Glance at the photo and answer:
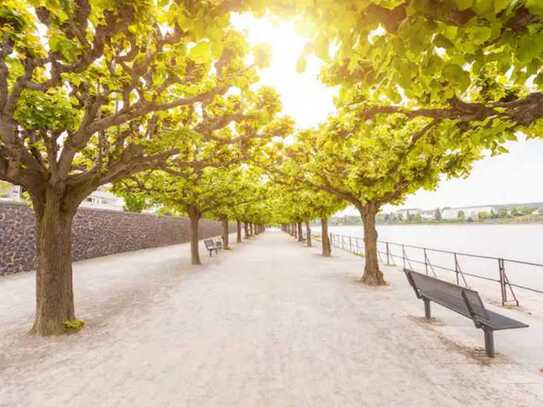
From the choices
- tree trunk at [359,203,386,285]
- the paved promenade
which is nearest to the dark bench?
the paved promenade

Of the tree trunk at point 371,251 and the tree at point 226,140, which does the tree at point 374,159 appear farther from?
the tree at point 226,140

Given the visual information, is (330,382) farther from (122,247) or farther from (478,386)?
(122,247)

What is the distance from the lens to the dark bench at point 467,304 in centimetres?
438

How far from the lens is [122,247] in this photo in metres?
21.7

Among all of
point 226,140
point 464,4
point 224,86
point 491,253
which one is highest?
point 224,86

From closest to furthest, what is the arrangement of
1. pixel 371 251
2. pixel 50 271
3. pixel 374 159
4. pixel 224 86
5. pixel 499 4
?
pixel 499 4
pixel 224 86
pixel 50 271
pixel 374 159
pixel 371 251

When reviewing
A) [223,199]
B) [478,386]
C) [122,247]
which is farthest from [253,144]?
[122,247]

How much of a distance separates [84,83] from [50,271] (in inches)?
149

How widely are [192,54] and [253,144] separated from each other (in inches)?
217

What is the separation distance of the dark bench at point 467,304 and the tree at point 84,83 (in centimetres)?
519

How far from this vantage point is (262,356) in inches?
181

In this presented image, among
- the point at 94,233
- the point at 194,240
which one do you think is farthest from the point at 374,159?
the point at 94,233

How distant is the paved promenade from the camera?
3547mm

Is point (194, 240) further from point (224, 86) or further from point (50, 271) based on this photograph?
point (224, 86)
